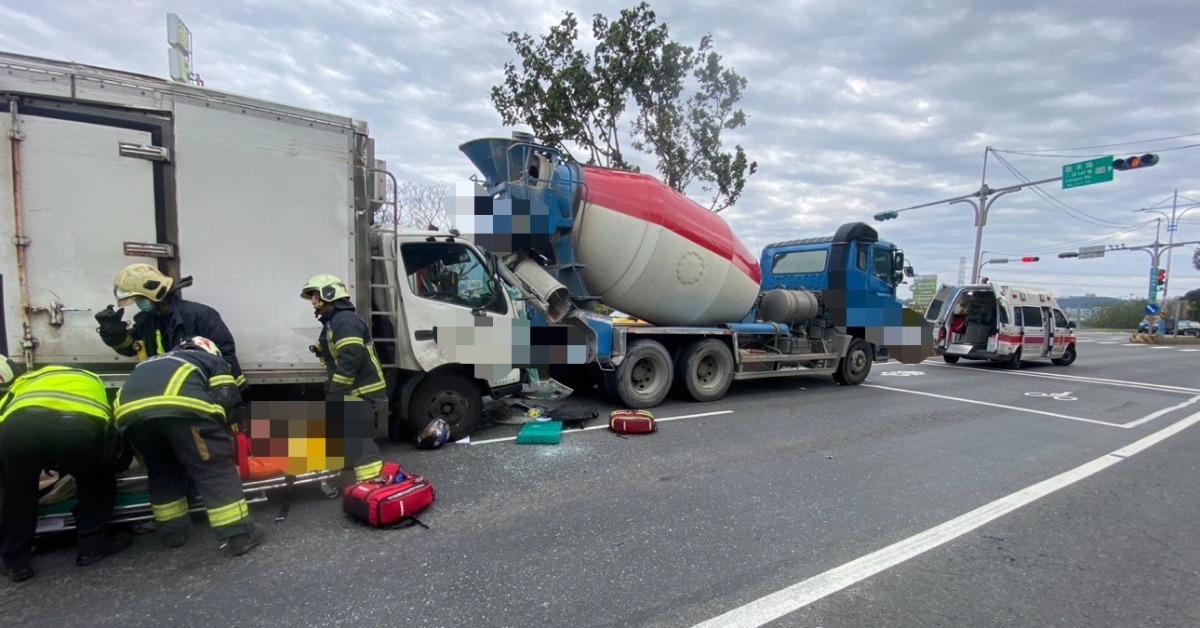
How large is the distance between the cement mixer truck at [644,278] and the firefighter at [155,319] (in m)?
2.76

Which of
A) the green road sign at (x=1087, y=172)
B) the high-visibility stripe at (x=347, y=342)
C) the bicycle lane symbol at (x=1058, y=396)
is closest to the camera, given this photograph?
the high-visibility stripe at (x=347, y=342)

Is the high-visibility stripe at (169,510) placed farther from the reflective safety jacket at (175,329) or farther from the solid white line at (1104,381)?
the solid white line at (1104,381)

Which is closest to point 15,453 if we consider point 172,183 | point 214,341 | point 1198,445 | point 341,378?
point 214,341

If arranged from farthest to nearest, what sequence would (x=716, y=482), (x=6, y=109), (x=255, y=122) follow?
(x=716, y=482) < (x=255, y=122) < (x=6, y=109)

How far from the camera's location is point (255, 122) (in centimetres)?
422

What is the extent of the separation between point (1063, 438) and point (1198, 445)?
1479 mm

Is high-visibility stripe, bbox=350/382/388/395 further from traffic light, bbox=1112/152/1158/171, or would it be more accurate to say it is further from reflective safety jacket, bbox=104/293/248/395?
traffic light, bbox=1112/152/1158/171

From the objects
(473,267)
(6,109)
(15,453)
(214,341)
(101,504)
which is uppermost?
(6,109)

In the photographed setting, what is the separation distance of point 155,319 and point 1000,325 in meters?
16.2

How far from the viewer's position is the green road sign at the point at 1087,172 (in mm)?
18062

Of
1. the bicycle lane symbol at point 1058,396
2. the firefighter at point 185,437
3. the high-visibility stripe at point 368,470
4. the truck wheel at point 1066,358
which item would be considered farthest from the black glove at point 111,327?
the truck wheel at point 1066,358

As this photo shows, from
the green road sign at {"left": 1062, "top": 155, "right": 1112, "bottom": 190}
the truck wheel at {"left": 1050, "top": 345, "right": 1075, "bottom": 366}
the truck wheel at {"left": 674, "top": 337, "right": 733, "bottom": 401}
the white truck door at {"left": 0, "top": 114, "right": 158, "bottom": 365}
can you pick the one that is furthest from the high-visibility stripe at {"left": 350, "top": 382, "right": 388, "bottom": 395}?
the green road sign at {"left": 1062, "top": 155, "right": 1112, "bottom": 190}

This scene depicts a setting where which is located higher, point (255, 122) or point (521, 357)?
point (255, 122)

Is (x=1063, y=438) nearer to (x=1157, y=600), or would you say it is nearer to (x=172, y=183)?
(x=1157, y=600)
